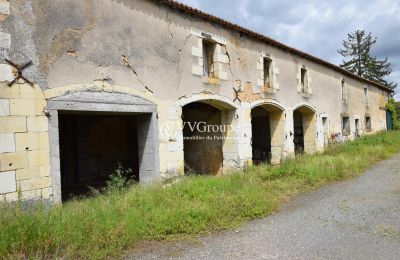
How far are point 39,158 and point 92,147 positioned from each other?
6319 mm

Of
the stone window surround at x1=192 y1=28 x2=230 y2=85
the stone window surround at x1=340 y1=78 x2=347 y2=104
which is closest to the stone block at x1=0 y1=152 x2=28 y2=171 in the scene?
the stone window surround at x1=192 y1=28 x2=230 y2=85

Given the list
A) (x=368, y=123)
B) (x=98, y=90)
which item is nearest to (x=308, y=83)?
(x=368, y=123)

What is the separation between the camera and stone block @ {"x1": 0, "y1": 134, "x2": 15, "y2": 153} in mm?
5250

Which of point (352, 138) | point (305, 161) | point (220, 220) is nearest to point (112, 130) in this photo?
point (305, 161)

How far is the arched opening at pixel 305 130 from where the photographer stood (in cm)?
1442

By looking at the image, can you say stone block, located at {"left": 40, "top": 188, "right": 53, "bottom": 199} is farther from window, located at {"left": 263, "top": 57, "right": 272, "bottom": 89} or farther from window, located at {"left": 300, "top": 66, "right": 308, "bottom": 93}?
window, located at {"left": 300, "top": 66, "right": 308, "bottom": 93}

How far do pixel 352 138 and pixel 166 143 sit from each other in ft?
45.4

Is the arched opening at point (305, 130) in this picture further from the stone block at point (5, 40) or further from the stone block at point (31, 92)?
the stone block at point (5, 40)

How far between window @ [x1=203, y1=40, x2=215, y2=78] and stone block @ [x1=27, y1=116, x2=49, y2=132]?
16.5 ft

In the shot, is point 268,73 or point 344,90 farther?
point 344,90

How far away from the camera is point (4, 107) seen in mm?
5293

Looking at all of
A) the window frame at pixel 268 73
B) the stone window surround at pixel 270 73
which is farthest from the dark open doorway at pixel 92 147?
the window frame at pixel 268 73

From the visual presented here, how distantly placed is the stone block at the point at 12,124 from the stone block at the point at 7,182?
685mm

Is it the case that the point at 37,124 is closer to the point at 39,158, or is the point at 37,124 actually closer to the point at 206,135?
the point at 39,158
